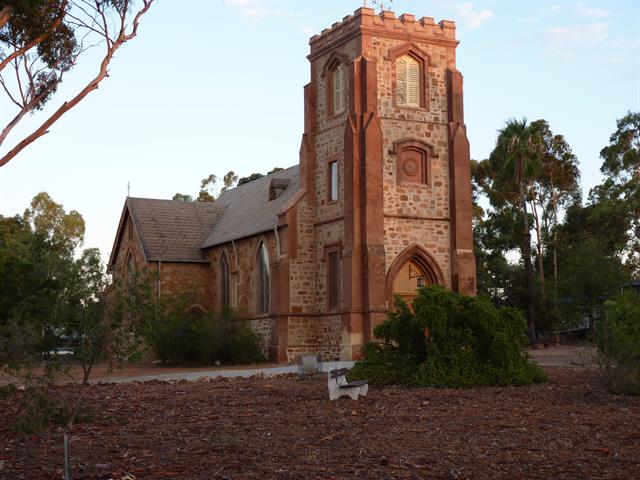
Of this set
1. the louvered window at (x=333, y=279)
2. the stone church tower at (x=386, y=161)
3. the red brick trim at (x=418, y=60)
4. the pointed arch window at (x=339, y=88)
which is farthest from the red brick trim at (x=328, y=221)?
the red brick trim at (x=418, y=60)

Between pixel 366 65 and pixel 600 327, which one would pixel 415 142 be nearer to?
pixel 366 65

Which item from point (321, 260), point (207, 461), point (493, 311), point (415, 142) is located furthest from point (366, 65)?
point (207, 461)

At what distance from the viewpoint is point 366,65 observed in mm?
33438

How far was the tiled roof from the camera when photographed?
42312mm

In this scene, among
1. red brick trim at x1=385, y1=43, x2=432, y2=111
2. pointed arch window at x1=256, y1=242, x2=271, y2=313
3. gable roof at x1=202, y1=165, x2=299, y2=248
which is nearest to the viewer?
red brick trim at x1=385, y1=43, x2=432, y2=111

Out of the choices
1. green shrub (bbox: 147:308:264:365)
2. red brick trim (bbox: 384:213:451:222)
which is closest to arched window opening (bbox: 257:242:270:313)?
green shrub (bbox: 147:308:264:365)

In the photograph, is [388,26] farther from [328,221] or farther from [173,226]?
[173,226]

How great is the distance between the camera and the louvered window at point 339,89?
34875 mm

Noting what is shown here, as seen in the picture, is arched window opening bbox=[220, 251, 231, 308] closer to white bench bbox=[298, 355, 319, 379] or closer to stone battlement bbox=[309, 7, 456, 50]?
stone battlement bbox=[309, 7, 456, 50]

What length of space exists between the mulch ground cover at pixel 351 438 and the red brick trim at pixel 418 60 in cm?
1834

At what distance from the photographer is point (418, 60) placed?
35000 millimetres

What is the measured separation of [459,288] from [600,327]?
1666 centimetres

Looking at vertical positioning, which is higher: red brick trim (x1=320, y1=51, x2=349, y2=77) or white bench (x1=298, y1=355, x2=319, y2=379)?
red brick trim (x1=320, y1=51, x2=349, y2=77)

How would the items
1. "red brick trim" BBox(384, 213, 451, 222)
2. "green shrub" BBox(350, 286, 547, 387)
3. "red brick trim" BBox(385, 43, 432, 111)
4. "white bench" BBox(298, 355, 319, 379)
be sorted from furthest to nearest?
"red brick trim" BBox(385, 43, 432, 111), "red brick trim" BBox(384, 213, 451, 222), "white bench" BBox(298, 355, 319, 379), "green shrub" BBox(350, 286, 547, 387)
